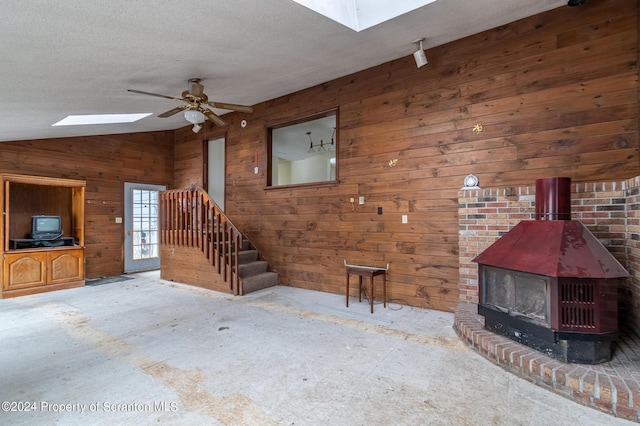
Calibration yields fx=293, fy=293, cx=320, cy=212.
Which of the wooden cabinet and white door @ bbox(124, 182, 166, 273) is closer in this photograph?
the wooden cabinet

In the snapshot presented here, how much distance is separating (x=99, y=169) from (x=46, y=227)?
5.07 ft

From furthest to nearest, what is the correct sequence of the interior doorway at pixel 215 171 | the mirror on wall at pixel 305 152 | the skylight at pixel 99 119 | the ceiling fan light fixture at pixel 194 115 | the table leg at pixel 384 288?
the interior doorway at pixel 215 171
the mirror on wall at pixel 305 152
the skylight at pixel 99 119
the table leg at pixel 384 288
the ceiling fan light fixture at pixel 194 115

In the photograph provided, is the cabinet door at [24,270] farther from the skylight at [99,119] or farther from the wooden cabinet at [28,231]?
the skylight at [99,119]

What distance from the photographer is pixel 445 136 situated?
12.3 feet

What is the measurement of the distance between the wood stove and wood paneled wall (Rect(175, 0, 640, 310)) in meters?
0.91

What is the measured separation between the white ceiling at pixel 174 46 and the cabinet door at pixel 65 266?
199 cm

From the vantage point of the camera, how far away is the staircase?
4754mm

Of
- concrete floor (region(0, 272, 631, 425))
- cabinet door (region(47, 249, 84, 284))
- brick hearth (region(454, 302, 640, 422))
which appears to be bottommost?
concrete floor (region(0, 272, 631, 425))

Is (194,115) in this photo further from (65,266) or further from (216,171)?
(65,266)

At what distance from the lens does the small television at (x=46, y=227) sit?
4.82 meters

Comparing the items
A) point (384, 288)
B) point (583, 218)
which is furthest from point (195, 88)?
point (583, 218)

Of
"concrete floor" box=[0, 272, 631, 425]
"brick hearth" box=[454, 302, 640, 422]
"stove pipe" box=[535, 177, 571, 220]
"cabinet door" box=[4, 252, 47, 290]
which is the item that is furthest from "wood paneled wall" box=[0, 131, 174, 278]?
"stove pipe" box=[535, 177, 571, 220]

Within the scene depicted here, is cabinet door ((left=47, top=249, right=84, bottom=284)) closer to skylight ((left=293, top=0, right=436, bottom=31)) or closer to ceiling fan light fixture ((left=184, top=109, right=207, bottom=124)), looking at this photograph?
ceiling fan light fixture ((left=184, top=109, right=207, bottom=124))

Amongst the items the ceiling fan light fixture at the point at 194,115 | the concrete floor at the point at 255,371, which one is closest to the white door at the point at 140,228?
the concrete floor at the point at 255,371
